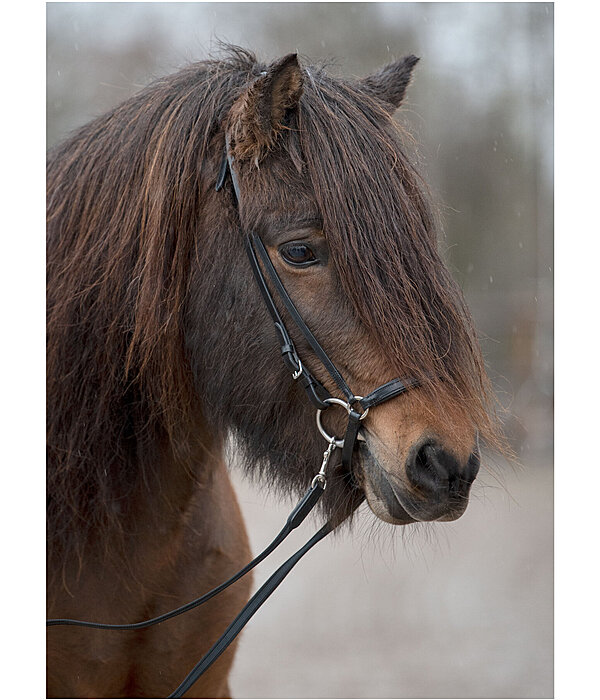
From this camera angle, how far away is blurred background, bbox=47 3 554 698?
4387mm

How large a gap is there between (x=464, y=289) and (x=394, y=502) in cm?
280

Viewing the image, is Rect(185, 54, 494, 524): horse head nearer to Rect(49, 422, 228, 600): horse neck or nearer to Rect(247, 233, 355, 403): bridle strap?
Rect(247, 233, 355, 403): bridle strap

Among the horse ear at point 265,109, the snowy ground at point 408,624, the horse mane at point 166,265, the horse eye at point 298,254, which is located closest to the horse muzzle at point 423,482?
the horse mane at point 166,265

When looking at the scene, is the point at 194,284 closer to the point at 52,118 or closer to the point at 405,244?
the point at 405,244

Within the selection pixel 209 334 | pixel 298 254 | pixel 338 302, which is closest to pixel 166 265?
pixel 209 334

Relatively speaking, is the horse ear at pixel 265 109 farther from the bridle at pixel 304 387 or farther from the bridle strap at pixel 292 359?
the bridle strap at pixel 292 359

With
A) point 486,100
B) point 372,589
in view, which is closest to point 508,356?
point 486,100

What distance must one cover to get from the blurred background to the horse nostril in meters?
2.09

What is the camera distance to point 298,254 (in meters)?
1.50

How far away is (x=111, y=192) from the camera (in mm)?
1756

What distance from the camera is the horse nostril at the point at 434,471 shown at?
1.36 meters

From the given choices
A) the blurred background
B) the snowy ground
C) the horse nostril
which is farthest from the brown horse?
the blurred background

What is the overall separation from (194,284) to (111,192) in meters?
0.36

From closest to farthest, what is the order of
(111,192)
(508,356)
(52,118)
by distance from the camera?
(111,192) → (52,118) → (508,356)
